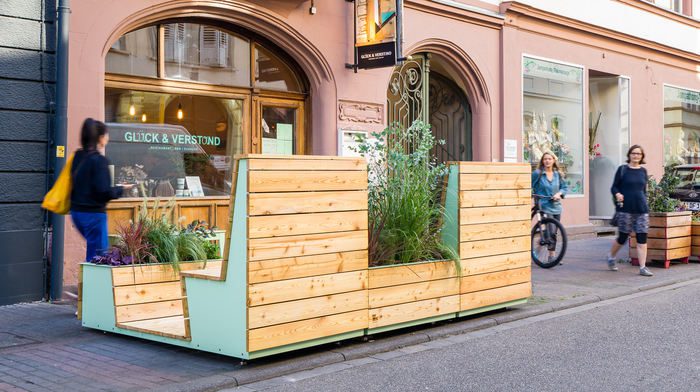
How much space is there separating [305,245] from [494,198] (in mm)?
2624

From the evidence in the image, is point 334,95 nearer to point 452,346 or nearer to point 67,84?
point 67,84

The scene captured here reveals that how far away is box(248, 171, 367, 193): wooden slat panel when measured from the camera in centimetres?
594

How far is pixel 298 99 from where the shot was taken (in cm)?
1283

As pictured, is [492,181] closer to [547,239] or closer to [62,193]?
[62,193]

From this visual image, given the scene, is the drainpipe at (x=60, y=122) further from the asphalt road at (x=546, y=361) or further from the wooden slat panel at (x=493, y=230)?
the wooden slat panel at (x=493, y=230)

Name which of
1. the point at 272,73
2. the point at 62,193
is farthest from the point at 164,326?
the point at 272,73

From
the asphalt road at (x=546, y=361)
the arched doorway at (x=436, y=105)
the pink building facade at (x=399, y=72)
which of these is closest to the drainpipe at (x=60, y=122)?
the pink building facade at (x=399, y=72)

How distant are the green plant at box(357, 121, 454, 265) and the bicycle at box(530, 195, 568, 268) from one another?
14.3 ft

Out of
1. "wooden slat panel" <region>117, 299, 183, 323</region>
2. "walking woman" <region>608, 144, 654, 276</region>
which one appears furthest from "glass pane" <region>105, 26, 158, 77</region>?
"walking woman" <region>608, 144, 654, 276</region>

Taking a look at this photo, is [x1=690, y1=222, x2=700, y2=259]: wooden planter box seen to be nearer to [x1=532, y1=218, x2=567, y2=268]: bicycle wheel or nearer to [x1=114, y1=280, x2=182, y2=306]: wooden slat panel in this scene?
[x1=532, y1=218, x2=567, y2=268]: bicycle wheel

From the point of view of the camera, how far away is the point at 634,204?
11.4 m

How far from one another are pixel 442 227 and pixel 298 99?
5.67 meters

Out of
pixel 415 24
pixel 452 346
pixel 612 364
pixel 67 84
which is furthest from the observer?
pixel 415 24

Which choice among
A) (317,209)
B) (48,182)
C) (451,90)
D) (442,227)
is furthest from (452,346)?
(451,90)
